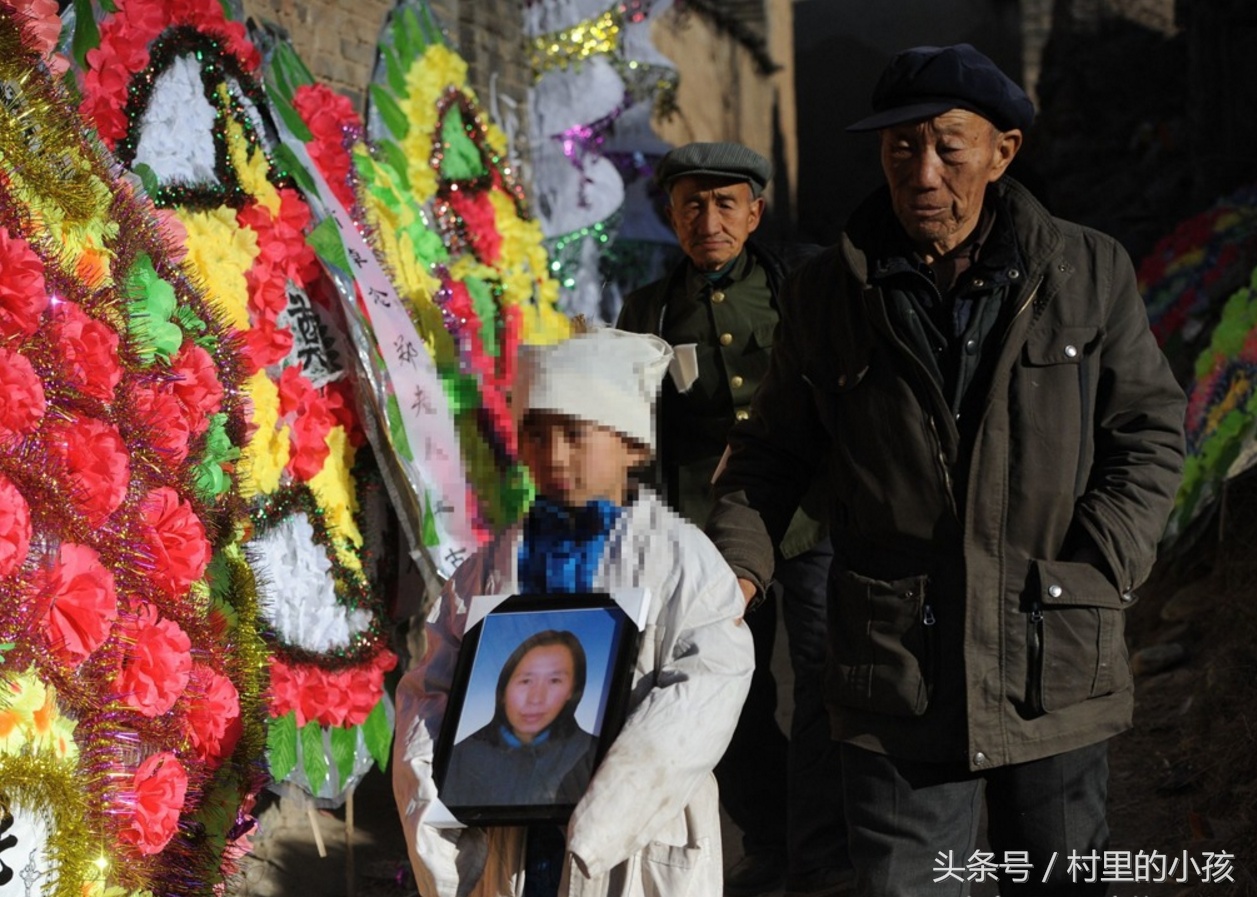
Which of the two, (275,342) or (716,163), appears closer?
(275,342)

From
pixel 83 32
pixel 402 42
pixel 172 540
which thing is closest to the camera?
pixel 172 540

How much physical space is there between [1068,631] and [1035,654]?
65 mm

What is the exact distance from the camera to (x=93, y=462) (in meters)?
2.58

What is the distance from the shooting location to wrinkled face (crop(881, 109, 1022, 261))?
2.54m

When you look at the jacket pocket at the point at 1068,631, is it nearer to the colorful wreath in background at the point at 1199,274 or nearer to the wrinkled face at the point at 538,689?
the wrinkled face at the point at 538,689

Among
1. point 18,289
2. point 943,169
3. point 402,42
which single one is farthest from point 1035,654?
point 402,42

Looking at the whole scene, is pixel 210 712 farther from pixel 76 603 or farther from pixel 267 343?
pixel 267 343

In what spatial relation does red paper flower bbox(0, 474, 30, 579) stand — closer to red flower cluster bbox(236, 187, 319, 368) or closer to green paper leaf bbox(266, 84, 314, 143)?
red flower cluster bbox(236, 187, 319, 368)

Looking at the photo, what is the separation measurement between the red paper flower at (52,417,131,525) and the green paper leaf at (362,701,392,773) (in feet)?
4.81

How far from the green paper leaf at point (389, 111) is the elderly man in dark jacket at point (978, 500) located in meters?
2.60

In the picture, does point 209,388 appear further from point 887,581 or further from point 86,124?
point 887,581

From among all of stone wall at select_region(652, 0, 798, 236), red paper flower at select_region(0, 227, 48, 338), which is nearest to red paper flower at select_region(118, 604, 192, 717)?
red paper flower at select_region(0, 227, 48, 338)

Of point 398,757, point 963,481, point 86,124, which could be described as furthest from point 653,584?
point 86,124

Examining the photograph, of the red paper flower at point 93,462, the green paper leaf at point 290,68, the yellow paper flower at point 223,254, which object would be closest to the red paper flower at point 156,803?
the red paper flower at point 93,462
